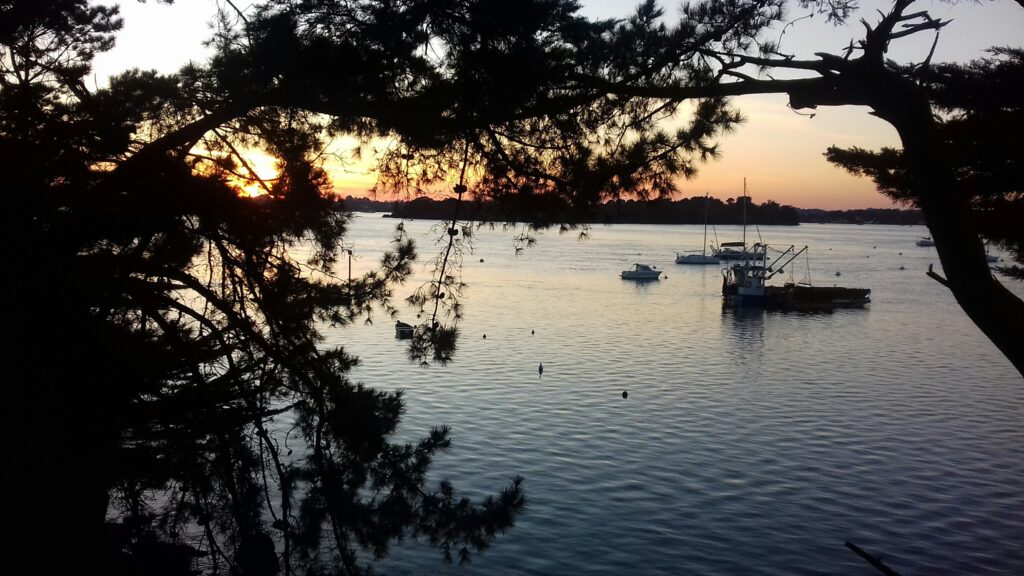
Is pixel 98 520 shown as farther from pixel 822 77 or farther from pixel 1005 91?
pixel 1005 91

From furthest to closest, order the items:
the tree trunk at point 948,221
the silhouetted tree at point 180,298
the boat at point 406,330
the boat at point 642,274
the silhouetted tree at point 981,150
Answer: the boat at point 642,274, the silhouetted tree at point 981,150, the boat at point 406,330, the tree trunk at point 948,221, the silhouetted tree at point 180,298

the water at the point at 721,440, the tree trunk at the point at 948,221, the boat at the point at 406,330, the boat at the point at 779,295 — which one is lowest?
the water at the point at 721,440

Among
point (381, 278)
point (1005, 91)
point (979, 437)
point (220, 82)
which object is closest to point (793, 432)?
point (979, 437)

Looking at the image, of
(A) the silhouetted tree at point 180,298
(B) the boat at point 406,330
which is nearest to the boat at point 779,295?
(B) the boat at point 406,330

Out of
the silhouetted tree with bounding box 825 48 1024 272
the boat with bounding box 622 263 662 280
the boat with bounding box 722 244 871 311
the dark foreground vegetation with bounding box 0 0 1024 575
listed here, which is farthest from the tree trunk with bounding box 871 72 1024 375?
the boat with bounding box 622 263 662 280

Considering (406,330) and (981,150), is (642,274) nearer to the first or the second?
(981,150)

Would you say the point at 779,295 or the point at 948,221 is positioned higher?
the point at 948,221

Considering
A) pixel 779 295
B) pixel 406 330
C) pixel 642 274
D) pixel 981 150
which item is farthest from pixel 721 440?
pixel 642 274

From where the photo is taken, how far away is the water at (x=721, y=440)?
13.7 metres

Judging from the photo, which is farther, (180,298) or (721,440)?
(721,440)

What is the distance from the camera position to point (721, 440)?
67.4 feet

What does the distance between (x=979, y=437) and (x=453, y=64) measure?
20569mm

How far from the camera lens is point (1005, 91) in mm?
13586

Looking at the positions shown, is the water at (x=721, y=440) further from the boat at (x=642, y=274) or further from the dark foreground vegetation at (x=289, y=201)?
the boat at (x=642, y=274)
